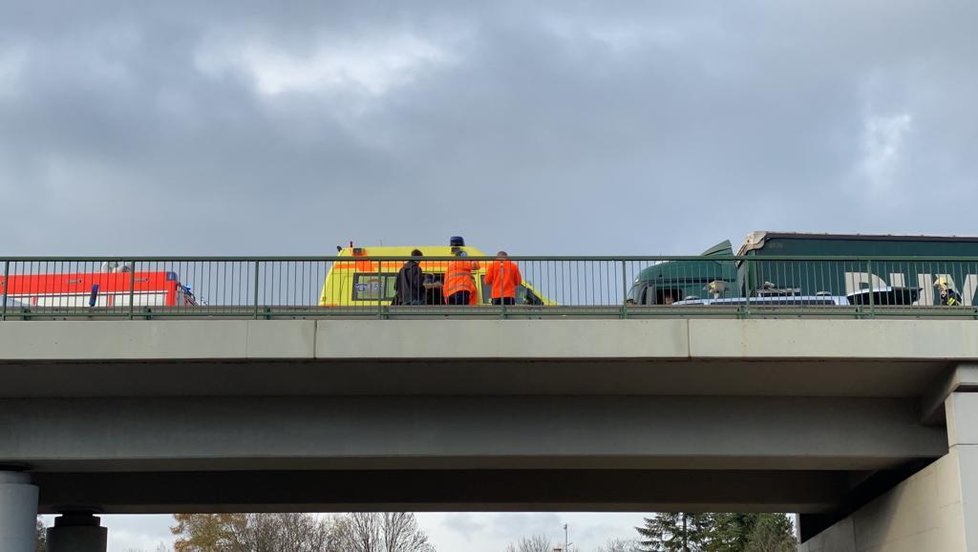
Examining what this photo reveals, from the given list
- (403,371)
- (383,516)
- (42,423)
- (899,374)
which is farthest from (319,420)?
(383,516)

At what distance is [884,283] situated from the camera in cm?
2011

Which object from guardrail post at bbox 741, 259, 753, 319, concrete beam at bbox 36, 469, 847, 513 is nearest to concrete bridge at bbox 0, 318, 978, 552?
guardrail post at bbox 741, 259, 753, 319

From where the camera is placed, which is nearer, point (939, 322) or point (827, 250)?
point (939, 322)

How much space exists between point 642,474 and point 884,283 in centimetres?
630

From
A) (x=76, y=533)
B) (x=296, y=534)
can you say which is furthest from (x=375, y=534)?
(x=76, y=533)

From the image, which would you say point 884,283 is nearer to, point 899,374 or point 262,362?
point 899,374

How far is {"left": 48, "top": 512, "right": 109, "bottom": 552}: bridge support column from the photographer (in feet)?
83.8

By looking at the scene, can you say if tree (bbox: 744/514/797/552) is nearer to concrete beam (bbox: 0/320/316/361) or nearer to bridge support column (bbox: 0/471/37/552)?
bridge support column (bbox: 0/471/37/552)

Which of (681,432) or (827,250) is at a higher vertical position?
(827,250)

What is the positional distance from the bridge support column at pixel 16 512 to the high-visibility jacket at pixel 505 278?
8026 mm

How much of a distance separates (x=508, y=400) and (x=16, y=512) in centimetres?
797

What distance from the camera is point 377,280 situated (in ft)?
78.8

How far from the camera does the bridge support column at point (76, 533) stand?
25531mm

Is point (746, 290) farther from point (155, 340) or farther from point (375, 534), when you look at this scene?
point (375, 534)
